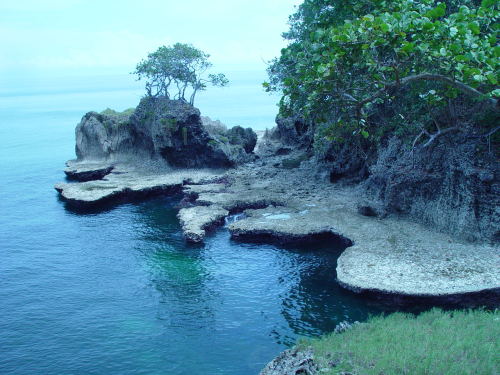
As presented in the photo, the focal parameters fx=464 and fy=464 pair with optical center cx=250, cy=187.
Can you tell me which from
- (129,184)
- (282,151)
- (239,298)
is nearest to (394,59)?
(239,298)

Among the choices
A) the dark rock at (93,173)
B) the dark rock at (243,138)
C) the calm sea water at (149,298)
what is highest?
the dark rock at (243,138)

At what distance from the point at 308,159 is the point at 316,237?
85.9 ft

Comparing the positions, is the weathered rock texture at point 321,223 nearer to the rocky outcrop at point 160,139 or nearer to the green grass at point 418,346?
the rocky outcrop at point 160,139

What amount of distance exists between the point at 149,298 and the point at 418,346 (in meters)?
16.7

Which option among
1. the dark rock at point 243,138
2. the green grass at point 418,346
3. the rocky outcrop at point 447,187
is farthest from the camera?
the dark rock at point 243,138

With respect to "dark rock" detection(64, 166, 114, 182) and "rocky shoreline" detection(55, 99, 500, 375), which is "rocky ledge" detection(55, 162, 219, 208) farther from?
"dark rock" detection(64, 166, 114, 182)

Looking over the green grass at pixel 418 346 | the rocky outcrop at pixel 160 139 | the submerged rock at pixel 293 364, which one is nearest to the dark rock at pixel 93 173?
the rocky outcrop at pixel 160 139

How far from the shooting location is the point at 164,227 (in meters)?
43.3

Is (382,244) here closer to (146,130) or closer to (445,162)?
(445,162)

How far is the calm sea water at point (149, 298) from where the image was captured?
23281 millimetres

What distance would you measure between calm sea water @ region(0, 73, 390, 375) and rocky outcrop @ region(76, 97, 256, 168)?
16.0m

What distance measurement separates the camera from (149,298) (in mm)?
29344

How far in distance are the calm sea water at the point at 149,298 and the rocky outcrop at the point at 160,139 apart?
52.4ft

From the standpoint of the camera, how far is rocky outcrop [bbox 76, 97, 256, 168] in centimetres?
6159
